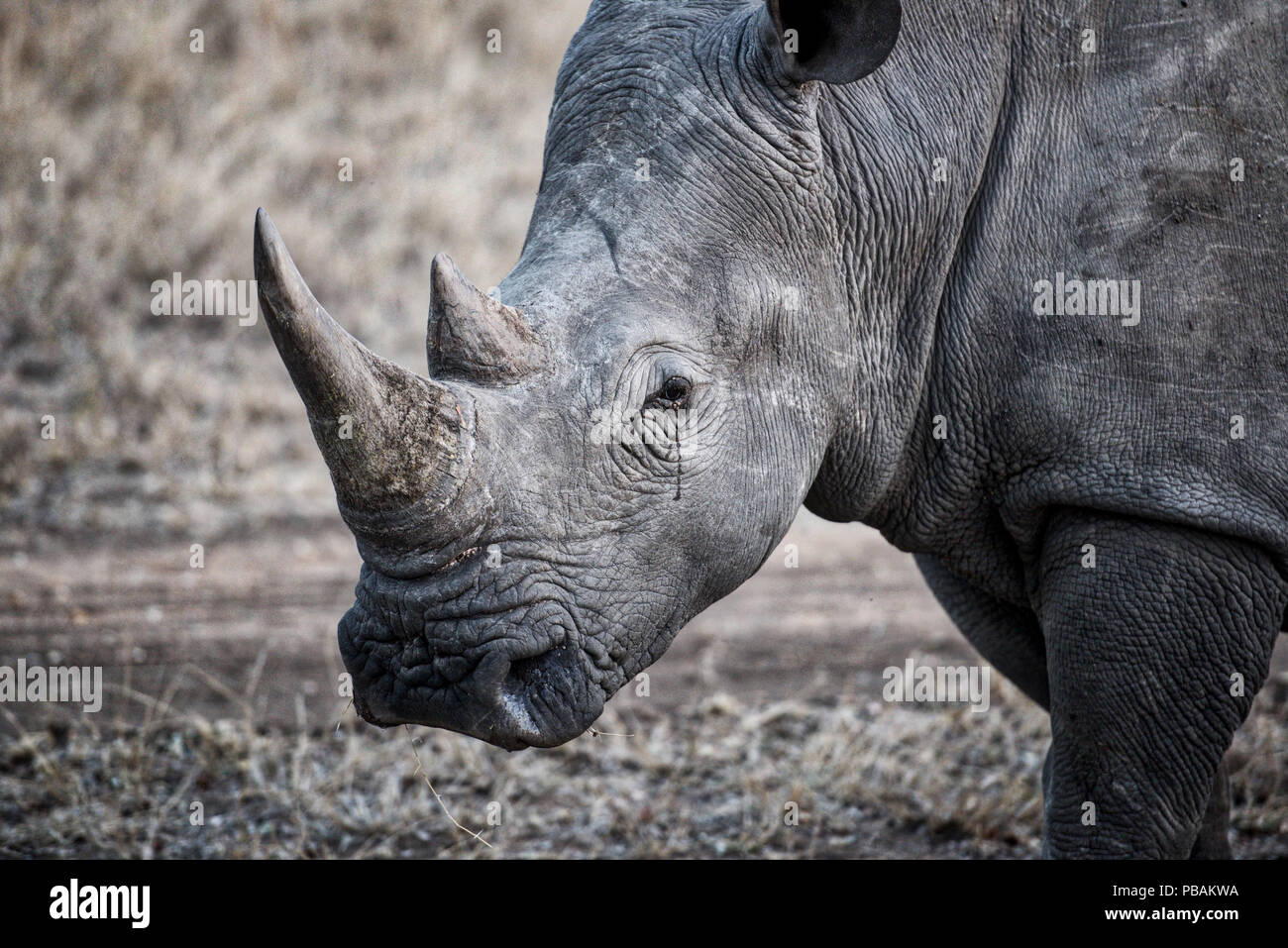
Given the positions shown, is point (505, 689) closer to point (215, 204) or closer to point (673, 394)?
point (673, 394)

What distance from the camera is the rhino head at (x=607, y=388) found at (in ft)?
9.93

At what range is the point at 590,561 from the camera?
3.26 meters

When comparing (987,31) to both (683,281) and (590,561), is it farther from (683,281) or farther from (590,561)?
(590,561)

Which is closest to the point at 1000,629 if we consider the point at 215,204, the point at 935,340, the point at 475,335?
→ the point at 935,340

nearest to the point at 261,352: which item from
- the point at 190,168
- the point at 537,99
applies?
the point at 190,168

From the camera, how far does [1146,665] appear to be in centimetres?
369

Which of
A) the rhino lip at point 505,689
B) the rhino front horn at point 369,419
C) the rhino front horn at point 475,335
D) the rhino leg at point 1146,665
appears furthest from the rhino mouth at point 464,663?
the rhino leg at point 1146,665

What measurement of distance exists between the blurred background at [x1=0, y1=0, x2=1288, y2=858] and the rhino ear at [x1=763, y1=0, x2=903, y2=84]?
2.12 metres

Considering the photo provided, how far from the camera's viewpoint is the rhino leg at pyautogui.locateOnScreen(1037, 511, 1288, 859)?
3.64 m

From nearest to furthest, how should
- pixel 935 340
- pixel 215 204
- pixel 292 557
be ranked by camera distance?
pixel 935 340 → pixel 292 557 → pixel 215 204

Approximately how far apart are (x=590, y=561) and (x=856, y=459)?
974mm

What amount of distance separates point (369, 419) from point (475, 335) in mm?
354

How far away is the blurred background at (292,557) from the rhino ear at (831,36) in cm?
212
